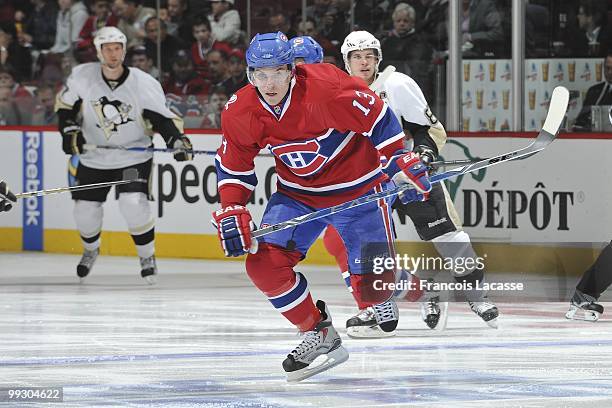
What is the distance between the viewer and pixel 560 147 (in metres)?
7.46

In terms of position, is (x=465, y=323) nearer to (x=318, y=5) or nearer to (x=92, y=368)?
(x=92, y=368)

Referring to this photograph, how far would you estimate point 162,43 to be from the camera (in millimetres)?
9273

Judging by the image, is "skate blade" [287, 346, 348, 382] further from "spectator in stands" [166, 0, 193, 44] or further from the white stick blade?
"spectator in stands" [166, 0, 193, 44]

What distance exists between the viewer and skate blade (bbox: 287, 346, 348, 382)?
442 cm

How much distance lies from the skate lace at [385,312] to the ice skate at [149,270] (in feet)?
8.45

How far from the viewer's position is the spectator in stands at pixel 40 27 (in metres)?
9.93

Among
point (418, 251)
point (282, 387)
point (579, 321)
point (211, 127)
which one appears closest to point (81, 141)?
point (211, 127)

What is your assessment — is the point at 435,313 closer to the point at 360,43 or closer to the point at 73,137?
the point at 360,43

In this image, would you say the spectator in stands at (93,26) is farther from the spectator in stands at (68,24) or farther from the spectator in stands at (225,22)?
the spectator in stands at (225,22)

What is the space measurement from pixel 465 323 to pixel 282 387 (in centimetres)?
168

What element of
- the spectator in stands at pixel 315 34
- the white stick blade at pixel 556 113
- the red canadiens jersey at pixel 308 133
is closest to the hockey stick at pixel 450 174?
the white stick blade at pixel 556 113

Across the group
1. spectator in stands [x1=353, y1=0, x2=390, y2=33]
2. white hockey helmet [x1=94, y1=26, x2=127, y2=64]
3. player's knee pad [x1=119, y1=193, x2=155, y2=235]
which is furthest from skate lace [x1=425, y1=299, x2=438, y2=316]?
spectator in stands [x1=353, y1=0, x2=390, y2=33]

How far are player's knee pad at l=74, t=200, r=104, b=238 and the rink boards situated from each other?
992mm

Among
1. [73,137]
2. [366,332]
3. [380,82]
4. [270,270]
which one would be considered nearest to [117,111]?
[73,137]
